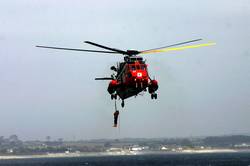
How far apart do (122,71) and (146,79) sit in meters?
4.80

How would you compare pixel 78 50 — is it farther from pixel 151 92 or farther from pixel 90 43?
pixel 151 92

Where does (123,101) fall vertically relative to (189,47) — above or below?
below

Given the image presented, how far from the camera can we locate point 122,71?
263ft

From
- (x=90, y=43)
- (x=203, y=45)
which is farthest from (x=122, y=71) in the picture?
(x=203, y=45)

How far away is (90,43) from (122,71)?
25.3ft

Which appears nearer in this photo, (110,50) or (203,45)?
(203,45)

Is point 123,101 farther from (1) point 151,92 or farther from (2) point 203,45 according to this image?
(2) point 203,45

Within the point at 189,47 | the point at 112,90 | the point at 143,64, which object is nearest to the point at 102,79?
the point at 112,90

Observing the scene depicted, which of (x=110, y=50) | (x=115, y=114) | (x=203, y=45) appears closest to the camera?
(x=203, y=45)

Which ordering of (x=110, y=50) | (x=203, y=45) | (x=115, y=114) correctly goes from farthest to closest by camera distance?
1. (x=115, y=114)
2. (x=110, y=50)
3. (x=203, y=45)

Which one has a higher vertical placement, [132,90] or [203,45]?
[203,45]

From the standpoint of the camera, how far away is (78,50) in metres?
74.6

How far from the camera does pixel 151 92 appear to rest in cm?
7881

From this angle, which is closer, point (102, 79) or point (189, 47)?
point (189, 47)
